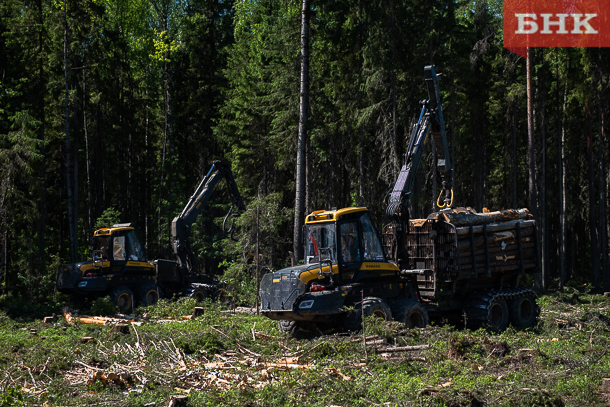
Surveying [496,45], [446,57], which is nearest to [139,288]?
[446,57]

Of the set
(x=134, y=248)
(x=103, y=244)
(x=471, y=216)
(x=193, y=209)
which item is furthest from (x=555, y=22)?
(x=103, y=244)

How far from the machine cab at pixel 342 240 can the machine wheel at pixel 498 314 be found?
343 cm

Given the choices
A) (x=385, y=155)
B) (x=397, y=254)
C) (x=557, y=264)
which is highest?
(x=385, y=155)

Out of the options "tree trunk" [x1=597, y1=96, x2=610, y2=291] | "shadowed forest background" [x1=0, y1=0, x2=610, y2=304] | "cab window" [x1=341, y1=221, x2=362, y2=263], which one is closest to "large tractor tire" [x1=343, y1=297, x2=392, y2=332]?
"cab window" [x1=341, y1=221, x2=362, y2=263]

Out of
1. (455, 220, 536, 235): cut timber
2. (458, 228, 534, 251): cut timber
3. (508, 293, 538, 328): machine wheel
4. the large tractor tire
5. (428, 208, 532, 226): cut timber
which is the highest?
(428, 208, 532, 226): cut timber

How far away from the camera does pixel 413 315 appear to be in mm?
13938

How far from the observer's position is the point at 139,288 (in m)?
22.5

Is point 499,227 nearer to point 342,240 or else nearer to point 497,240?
point 497,240

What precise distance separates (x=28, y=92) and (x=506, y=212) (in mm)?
23005

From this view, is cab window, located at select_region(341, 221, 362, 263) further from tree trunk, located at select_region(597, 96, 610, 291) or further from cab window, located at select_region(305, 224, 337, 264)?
tree trunk, located at select_region(597, 96, 610, 291)

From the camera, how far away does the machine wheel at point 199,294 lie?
76.2ft

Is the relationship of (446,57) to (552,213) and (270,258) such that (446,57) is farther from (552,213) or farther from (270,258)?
(552,213)

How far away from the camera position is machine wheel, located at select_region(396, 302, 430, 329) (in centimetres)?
1354

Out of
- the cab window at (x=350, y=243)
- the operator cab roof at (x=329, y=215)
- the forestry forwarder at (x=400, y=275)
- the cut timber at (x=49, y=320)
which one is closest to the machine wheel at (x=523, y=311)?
the forestry forwarder at (x=400, y=275)
